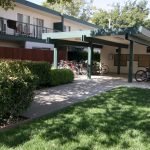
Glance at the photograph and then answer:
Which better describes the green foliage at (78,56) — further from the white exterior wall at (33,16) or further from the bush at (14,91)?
the bush at (14,91)

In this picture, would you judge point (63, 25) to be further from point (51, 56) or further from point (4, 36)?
point (4, 36)

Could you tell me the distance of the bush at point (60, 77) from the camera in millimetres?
14476

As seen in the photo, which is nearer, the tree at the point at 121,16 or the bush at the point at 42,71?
the bush at the point at 42,71

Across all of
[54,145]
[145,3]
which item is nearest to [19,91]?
[54,145]

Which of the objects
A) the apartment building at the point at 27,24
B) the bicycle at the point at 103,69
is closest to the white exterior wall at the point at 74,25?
the apartment building at the point at 27,24

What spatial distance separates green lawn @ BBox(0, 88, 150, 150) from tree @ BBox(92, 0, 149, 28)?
45.3 m

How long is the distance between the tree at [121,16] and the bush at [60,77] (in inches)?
1502

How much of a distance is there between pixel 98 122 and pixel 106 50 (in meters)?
18.9

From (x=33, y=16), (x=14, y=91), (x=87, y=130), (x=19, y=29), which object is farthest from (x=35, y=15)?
(x=87, y=130)

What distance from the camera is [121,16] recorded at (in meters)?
55.0

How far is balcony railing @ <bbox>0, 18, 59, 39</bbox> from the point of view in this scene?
23.7 metres

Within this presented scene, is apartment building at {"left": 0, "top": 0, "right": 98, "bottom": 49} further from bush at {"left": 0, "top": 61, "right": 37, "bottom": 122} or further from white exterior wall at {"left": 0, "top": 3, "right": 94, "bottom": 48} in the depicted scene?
bush at {"left": 0, "top": 61, "right": 37, "bottom": 122}

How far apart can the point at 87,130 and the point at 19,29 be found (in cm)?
1977

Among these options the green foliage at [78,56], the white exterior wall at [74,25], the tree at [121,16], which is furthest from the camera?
the tree at [121,16]
